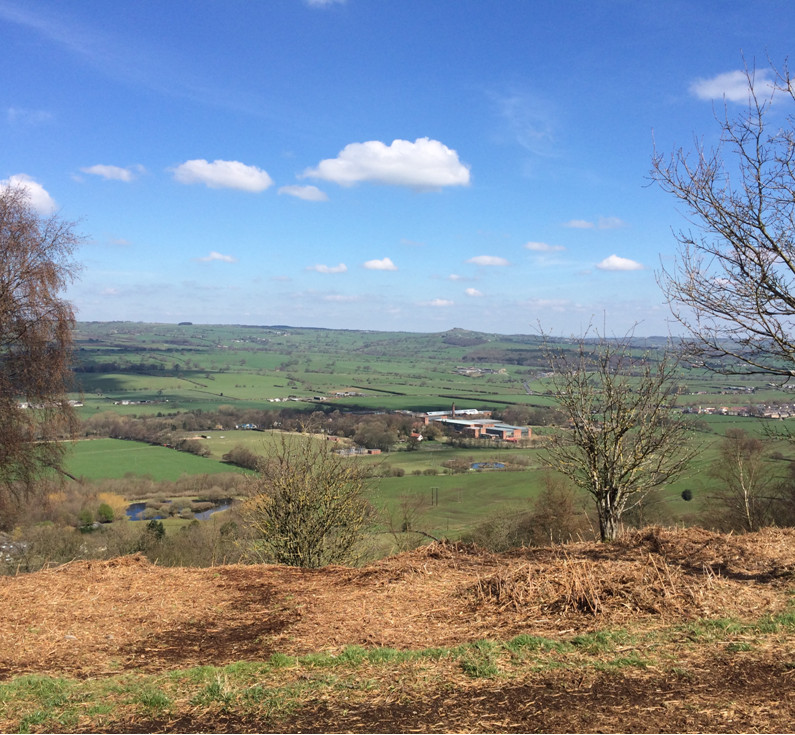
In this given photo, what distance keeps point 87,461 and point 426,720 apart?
52.2 m

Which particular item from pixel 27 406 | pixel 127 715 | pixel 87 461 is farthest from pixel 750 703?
pixel 87 461

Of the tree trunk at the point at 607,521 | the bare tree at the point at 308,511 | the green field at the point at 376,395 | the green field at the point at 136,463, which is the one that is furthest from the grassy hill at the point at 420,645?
the green field at the point at 136,463

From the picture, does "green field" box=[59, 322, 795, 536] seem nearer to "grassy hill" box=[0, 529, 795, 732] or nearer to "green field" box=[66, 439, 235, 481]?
"green field" box=[66, 439, 235, 481]

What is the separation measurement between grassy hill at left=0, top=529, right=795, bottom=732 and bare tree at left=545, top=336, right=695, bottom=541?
8.03ft

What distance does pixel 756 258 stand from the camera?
7730 mm

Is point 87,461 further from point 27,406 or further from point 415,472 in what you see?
point 27,406

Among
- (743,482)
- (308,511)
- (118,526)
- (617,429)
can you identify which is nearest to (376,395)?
(118,526)

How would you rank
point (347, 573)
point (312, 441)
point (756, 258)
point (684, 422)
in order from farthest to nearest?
point (312, 441) → point (684, 422) → point (347, 573) → point (756, 258)

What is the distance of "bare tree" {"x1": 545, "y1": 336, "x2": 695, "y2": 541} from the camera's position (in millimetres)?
11672

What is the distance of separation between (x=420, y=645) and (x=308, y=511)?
24.0ft

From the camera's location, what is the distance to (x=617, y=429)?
1167 cm

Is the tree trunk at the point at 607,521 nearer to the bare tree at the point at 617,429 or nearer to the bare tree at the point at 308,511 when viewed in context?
the bare tree at the point at 617,429

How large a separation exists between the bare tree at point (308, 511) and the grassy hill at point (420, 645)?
3.47 m

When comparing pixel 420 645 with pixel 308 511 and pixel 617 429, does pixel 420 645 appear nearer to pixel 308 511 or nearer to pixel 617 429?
pixel 617 429
